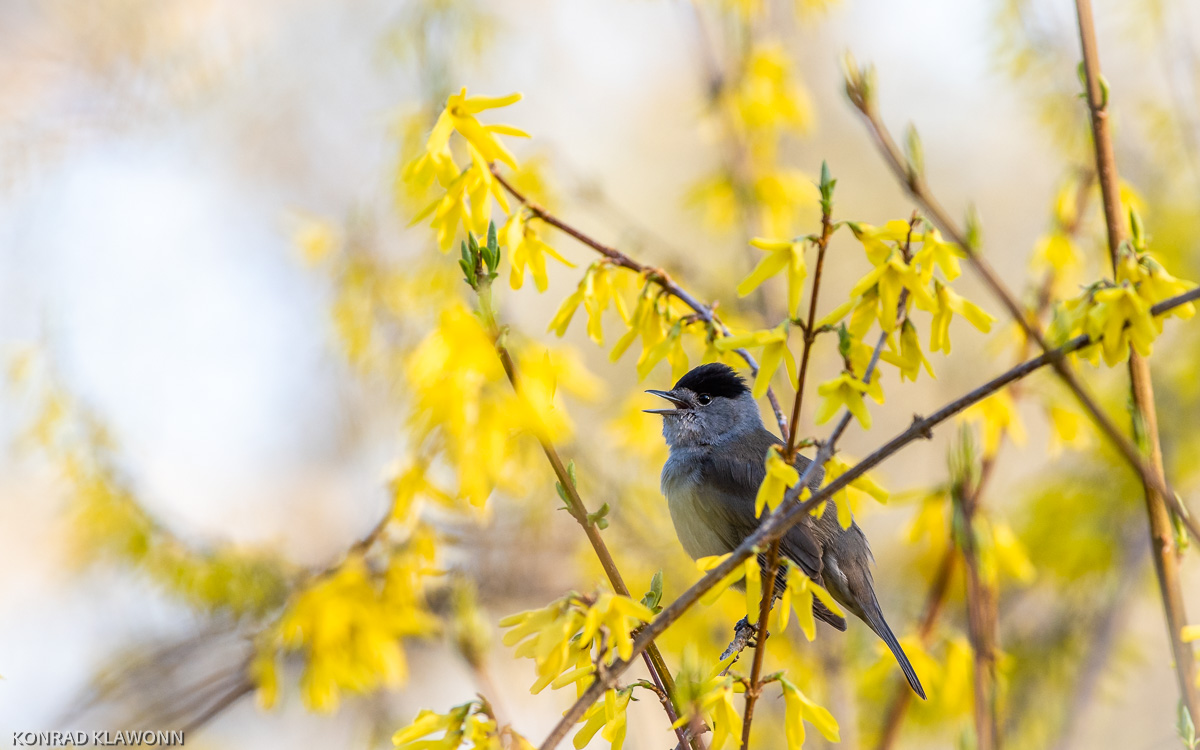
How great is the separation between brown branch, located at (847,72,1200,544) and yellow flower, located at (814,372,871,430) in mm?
257

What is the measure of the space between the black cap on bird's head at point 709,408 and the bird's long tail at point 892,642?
790 mm

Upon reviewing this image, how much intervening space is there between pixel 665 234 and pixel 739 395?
6.59 meters

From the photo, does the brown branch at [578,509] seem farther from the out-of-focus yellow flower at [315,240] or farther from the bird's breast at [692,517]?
the out-of-focus yellow flower at [315,240]

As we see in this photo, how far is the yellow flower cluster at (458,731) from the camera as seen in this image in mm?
1466

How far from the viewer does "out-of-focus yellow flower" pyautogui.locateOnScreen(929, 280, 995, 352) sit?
159cm

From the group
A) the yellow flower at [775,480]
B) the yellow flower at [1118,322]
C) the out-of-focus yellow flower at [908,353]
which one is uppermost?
the out-of-focus yellow flower at [908,353]

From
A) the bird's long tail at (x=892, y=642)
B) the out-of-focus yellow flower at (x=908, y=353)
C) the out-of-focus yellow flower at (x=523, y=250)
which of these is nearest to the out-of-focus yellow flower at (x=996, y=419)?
the bird's long tail at (x=892, y=642)

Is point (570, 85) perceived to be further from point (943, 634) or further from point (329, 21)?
point (943, 634)

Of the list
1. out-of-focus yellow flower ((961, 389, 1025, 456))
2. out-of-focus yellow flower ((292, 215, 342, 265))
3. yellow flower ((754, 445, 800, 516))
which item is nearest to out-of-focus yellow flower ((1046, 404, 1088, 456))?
out-of-focus yellow flower ((961, 389, 1025, 456))

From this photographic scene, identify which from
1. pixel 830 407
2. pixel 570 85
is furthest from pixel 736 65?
pixel 570 85

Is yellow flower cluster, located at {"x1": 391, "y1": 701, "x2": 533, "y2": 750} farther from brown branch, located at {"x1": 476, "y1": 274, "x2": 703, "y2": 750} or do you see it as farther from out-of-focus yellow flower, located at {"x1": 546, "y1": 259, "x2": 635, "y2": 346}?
out-of-focus yellow flower, located at {"x1": 546, "y1": 259, "x2": 635, "y2": 346}

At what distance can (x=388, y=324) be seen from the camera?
12.8 ft

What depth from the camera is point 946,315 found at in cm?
161

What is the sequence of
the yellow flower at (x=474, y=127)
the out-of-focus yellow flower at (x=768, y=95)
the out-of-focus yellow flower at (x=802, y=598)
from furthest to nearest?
the out-of-focus yellow flower at (x=768, y=95)
the yellow flower at (x=474, y=127)
the out-of-focus yellow flower at (x=802, y=598)
